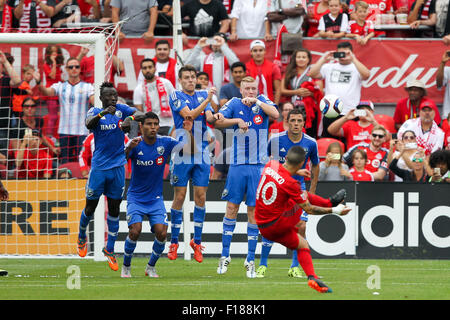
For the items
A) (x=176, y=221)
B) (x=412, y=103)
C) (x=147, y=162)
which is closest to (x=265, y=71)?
(x=412, y=103)

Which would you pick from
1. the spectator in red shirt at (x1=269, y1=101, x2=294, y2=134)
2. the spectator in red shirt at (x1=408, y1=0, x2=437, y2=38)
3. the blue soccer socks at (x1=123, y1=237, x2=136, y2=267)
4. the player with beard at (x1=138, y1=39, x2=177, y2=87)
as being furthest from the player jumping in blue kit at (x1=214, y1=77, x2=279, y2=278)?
the spectator in red shirt at (x1=408, y1=0, x2=437, y2=38)

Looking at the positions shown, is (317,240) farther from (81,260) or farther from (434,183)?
(81,260)

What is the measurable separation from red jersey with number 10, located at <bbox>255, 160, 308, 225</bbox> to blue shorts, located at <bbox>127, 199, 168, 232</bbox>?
225 centimetres

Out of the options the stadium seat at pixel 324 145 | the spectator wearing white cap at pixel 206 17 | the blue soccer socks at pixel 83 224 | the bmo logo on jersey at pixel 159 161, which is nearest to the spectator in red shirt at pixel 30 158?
the blue soccer socks at pixel 83 224

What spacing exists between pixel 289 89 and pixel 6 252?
21.9ft

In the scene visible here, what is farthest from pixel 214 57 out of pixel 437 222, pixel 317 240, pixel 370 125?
pixel 437 222

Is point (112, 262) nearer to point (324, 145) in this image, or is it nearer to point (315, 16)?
point (324, 145)

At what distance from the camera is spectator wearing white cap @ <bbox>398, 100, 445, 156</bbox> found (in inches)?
674

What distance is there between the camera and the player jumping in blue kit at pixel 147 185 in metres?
12.2

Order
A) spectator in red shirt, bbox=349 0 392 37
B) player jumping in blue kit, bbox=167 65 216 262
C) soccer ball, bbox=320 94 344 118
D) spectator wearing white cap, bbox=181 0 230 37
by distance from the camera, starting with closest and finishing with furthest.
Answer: player jumping in blue kit, bbox=167 65 216 262
soccer ball, bbox=320 94 344 118
spectator wearing white cap, bbox=181 0 230 37
spectator in red shirt, bbox=349 0 392 37

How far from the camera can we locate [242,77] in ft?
55.8

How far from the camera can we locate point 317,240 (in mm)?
15922

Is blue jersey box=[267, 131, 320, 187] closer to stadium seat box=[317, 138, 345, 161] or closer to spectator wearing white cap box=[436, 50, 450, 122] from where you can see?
stadium seat box=[317, 138, 345, 161]

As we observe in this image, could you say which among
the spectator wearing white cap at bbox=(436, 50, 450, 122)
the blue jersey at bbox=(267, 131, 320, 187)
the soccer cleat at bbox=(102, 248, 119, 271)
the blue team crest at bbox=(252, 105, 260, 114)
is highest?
the spectator wearing white cap at bbox=(436, 50, 450, 122)
